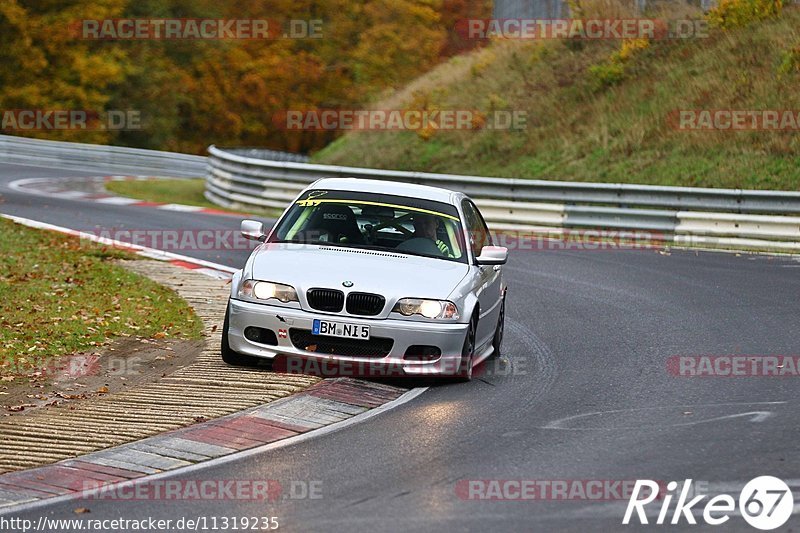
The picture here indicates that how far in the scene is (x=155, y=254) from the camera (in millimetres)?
18625

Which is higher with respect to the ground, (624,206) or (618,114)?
(618,114)

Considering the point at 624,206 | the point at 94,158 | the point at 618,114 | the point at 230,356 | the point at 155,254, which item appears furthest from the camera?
the point at 94,158

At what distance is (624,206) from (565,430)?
15602 millimetres

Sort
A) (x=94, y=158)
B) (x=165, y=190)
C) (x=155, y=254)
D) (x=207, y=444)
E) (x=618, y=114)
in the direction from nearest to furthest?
1. (x=207, y=444)
2. (x=155, y=254)
3. (x=618, y=114)
4. (x=165, y=190)
5. (x=94, y=158)

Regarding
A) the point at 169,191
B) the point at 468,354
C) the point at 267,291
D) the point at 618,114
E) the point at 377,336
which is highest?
the point at 618,114

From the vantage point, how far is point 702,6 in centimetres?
3338

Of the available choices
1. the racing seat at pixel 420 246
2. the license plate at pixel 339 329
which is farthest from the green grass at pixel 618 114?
the license plate at pixel 339 329

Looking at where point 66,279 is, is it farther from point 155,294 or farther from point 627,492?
point 627,492

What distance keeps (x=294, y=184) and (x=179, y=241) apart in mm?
7234

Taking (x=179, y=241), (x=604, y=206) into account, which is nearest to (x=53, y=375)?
(x=179, y=241)

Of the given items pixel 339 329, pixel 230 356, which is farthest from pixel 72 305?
pixel 339 329

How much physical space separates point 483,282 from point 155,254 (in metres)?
8.38

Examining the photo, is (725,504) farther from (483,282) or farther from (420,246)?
(420,246)

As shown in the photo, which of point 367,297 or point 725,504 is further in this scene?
point 367,297
